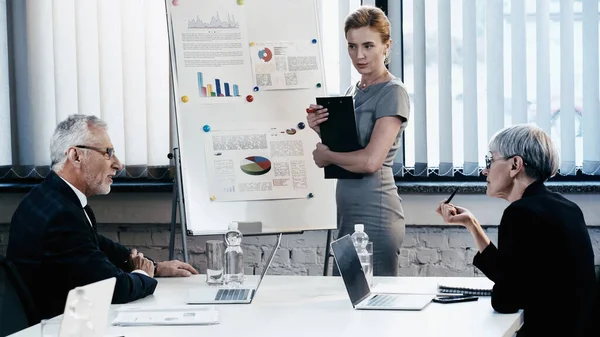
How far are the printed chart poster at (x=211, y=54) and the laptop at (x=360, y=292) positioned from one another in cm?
123

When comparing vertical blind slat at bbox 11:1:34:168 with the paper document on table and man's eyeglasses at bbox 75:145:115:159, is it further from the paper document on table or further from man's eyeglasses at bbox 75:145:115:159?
the paper document on table

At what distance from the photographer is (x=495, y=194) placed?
2.40 metres

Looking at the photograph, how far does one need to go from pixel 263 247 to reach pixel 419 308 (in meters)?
2.06

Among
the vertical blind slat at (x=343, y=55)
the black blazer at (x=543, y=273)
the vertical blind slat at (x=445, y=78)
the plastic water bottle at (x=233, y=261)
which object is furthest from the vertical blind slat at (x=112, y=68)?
the black blazer at (x=543, y=273)

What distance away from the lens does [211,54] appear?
3.33 metres

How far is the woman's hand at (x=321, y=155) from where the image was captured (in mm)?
3093

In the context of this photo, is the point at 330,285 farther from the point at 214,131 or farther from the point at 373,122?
the point at 214,131

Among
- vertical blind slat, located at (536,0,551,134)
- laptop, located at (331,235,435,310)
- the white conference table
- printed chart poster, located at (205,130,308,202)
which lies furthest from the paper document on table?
vertical blind slat, located at (536,0,551,134)

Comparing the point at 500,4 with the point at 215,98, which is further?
the point at 500,4

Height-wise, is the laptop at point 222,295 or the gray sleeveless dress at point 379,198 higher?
the gray sleeveless dress at point 379,198

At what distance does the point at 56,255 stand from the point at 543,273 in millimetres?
1422

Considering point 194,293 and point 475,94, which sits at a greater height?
point 475,94

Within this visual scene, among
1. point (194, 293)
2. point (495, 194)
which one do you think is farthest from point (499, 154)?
point (194, 293)

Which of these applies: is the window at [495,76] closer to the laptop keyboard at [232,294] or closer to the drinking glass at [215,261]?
the drinking glass at [215,261]
